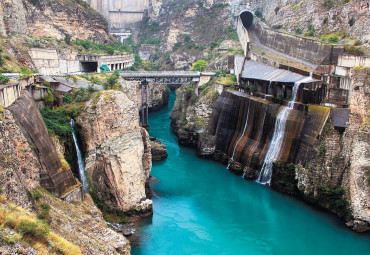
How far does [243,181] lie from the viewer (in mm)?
42500

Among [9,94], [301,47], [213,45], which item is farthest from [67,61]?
[213,45]

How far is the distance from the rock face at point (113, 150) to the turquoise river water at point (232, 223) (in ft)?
10.3

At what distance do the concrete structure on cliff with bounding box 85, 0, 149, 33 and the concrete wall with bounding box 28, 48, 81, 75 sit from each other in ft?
236

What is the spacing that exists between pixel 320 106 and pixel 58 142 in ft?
82.7

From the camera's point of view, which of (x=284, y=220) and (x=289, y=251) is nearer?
(x=289, y=251)

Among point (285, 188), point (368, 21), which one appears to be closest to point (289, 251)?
point (285, 188)

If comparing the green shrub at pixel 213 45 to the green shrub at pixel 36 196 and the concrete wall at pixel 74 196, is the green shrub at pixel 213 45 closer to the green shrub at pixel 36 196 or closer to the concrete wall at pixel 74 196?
the concrete wall at pixel 74 196

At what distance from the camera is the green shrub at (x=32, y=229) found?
1389 centimetres

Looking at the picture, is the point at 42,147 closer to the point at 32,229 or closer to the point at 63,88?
the point at 32,229

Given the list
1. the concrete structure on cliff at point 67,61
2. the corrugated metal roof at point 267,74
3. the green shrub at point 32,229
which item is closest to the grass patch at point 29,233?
the green shrub at point 32,229

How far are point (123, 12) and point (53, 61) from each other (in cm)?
8177

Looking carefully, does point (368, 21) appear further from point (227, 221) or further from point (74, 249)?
point (74, 249)

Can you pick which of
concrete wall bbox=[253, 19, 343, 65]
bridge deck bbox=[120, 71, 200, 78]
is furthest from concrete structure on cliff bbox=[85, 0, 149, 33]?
bridge deck bbox=[120, 71, 200, 78]

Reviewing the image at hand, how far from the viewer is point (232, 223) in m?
33.8
